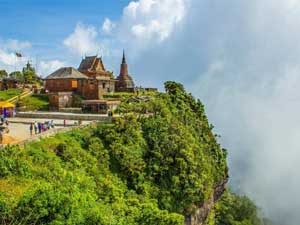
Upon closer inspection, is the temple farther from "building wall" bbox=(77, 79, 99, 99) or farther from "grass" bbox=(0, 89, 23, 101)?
"grass" bbox=(0, 89, 23, 101)

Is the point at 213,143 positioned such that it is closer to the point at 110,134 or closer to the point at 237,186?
the point at 110,134

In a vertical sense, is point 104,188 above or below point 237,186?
above

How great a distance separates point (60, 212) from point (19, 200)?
1.80 m

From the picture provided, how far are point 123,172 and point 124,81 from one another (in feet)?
116

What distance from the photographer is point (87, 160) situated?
84.8ft

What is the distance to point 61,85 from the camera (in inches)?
2089

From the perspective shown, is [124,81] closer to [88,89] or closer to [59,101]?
[88,89]

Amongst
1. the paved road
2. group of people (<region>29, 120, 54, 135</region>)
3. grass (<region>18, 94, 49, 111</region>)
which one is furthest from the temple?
group of people (<region>29, 120, 54, 135</region>)

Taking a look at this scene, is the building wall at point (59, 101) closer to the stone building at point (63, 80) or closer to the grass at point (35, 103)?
the grass at point (35, 103)

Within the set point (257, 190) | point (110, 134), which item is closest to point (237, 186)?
point (257, 190)

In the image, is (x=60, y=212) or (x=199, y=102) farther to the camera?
(x=199, y=102)

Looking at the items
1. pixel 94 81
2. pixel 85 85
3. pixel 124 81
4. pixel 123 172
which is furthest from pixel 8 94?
pixel 123 172

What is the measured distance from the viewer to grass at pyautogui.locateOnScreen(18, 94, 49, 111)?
4834 centimetres

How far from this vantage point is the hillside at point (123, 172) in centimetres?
1602
